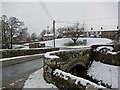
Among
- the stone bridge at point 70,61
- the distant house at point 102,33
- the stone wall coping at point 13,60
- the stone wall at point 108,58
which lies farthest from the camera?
the distant house at point 102,33

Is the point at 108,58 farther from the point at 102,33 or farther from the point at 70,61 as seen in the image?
the point at 102,33

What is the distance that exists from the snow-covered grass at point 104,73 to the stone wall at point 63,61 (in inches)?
32.8

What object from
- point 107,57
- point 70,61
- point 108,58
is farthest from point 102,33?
point 70,61

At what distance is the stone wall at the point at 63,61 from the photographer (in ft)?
19.4

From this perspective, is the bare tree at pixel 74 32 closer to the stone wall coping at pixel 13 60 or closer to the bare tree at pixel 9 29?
the bare tree at pixel 9 29

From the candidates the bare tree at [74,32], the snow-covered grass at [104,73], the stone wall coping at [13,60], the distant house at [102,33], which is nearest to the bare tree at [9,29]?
the stone wall coping at [13,60]

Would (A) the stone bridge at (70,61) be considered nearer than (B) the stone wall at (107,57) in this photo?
Yes

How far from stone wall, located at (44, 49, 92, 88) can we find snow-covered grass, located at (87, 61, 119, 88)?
0.83 metres

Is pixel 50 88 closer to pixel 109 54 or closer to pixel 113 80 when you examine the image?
pixel 113 80

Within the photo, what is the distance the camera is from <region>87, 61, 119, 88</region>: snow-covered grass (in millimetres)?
9478

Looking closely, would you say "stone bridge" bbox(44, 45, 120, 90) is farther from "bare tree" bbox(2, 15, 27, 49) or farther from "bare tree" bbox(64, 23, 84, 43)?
"bare tree" bbox(64, 23, 84, 43)

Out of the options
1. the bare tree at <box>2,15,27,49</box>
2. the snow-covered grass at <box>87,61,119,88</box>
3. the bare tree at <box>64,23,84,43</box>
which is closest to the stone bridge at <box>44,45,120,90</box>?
the snow-covered grass at <box>87,61,119,88</box>

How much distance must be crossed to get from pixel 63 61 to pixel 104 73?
17.0 ft

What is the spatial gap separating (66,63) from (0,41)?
59.0 feet
